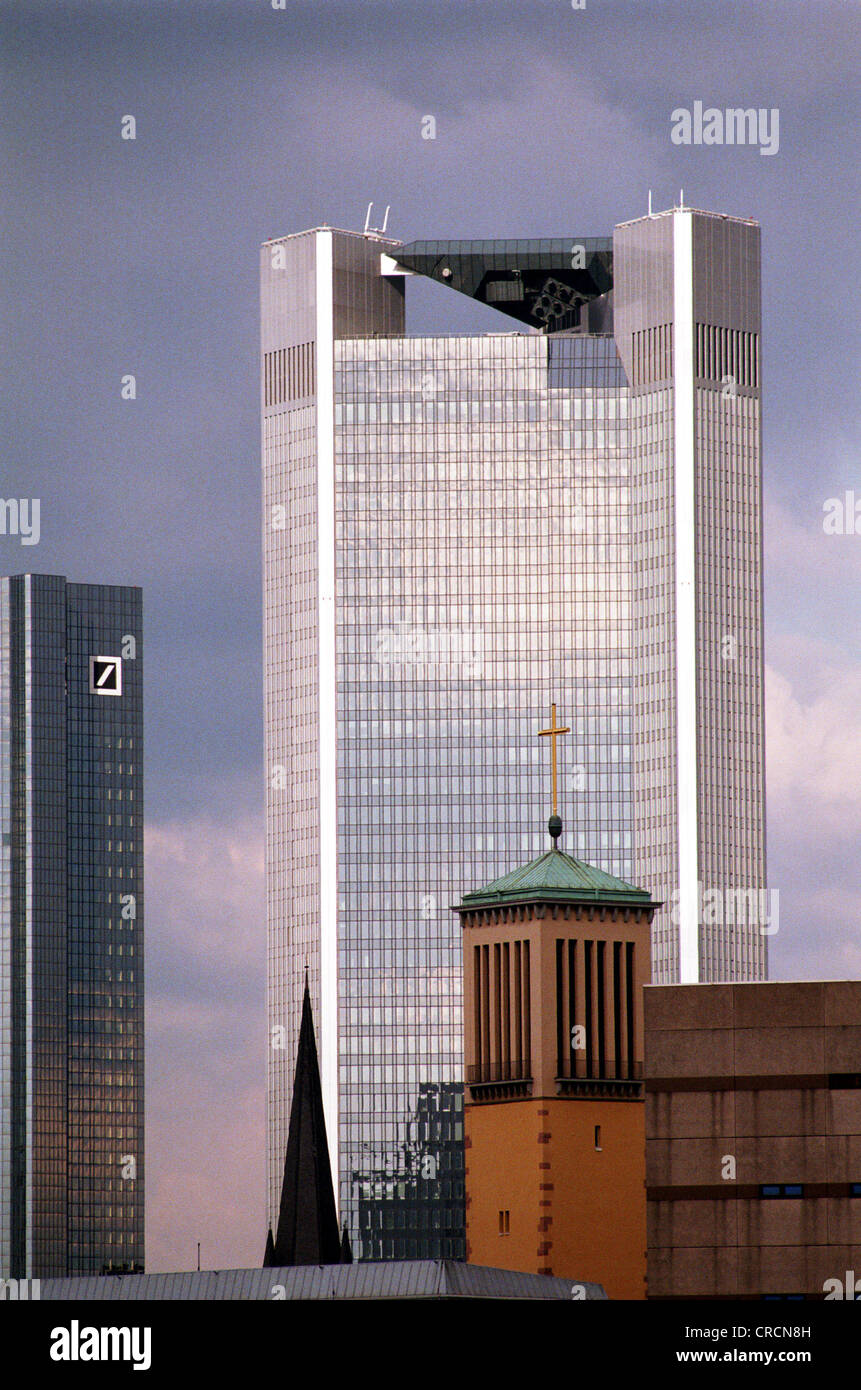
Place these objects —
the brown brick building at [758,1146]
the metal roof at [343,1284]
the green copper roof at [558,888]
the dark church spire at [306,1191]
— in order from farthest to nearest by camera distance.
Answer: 1. the dark church spire at [306,1191]
2. the green copper roof at [558,888]
3. the metal roof at [343,1284]
4. the brown brick building at [758,1146]

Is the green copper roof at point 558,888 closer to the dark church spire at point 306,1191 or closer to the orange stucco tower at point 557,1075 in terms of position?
the orange stucco tower at point 557,1075

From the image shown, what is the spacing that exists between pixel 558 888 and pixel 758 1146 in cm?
2817

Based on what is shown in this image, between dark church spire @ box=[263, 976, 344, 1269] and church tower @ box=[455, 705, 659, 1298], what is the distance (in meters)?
39.5

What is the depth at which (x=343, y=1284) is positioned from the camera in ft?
425

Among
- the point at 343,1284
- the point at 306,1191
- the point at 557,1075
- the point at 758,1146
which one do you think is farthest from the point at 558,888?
the point at 306,1191

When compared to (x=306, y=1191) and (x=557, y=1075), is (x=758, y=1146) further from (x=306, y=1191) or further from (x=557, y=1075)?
(x=306, y=1191)

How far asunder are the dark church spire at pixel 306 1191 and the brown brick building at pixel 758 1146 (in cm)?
6301

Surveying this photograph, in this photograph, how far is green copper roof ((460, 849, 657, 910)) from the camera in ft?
478

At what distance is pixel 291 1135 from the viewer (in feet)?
628

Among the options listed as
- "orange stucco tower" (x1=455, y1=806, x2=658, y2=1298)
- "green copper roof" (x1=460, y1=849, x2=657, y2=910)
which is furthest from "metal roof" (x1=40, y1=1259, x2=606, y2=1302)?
"green copper roof" (x1=460, y1=849, x2=657, y2=910)


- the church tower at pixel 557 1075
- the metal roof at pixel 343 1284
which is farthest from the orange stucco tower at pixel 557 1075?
the metal roof at pixel 343 1284

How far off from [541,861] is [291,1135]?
156 feet

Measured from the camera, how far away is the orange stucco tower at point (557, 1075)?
138375 mm
